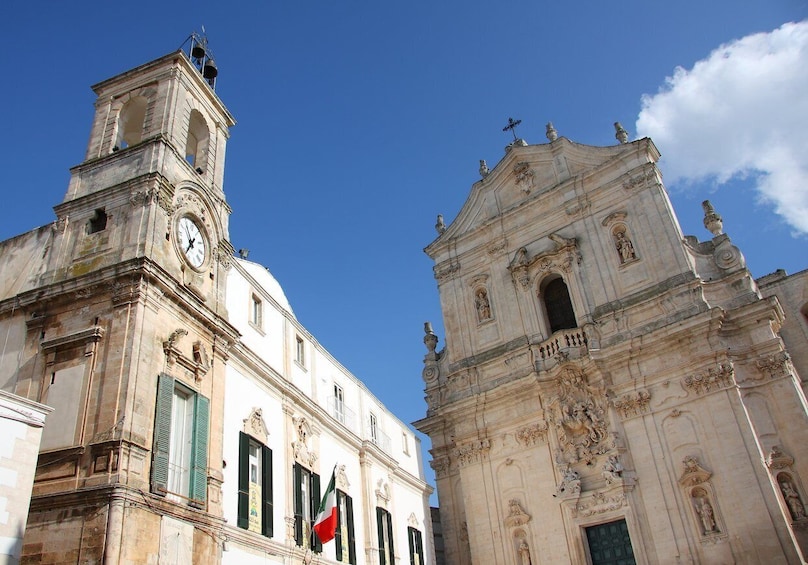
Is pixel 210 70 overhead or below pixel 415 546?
overhead

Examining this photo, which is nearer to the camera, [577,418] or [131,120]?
[577,418]

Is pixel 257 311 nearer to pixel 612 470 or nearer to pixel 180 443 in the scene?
pixel 180 443

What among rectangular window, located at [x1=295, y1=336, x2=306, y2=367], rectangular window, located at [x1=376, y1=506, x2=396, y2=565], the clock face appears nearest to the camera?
the clock face

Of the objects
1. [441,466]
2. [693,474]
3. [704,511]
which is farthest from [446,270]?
[704,511]

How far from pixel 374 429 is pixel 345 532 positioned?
21.0 feet

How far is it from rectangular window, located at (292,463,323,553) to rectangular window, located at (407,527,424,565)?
797cm

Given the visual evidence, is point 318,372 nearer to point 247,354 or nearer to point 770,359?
point 247,354

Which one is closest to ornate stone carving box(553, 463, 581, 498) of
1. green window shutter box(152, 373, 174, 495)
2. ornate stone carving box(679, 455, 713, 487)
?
ornate stone carving box(679, 455, 713, 487)

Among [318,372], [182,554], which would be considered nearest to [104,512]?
[182,554]

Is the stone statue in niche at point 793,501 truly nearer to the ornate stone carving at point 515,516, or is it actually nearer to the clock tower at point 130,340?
the ornate stone carving at point 515,516

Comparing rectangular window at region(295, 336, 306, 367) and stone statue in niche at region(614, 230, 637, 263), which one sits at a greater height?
stone statue in niche at region(614, 230, 637, 263)

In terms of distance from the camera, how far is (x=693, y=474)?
1692 centimetres

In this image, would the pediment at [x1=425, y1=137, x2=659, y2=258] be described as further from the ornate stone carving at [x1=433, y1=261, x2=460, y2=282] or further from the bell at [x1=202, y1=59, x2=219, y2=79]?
the bell at [x1=202, y1=59, x2=219, y2=79]

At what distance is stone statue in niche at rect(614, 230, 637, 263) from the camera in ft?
67.7
